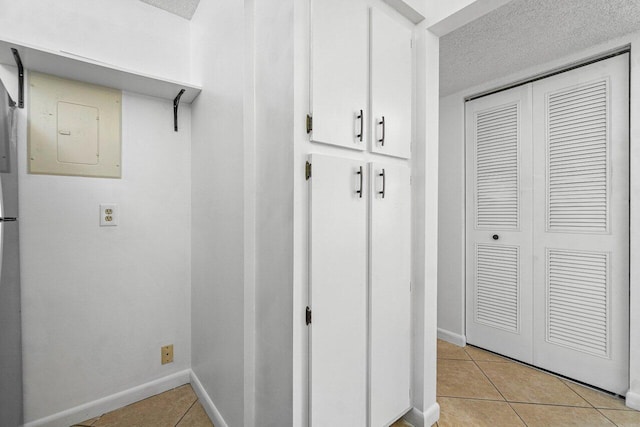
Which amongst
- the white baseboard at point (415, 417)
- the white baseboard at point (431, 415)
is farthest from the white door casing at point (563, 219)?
the white baseboard at point (415, 417)

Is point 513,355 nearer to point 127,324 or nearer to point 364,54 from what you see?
point 364,54

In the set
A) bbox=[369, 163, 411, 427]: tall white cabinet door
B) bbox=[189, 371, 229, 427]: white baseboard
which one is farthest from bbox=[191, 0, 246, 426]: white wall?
bbox=[369, 163, 411, 427]: tall white cabinet door

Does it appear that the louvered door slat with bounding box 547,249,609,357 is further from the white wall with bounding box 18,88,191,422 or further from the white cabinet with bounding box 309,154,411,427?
the white wall with bounding box 18,88,191,422

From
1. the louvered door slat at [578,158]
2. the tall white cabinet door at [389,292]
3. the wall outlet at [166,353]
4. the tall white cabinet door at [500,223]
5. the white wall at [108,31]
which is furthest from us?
the tall white cabinet door at [500,223]

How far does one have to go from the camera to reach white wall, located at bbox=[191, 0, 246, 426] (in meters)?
1.44

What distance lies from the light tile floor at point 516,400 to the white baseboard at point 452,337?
12.7 inches

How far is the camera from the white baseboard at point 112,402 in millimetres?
1597

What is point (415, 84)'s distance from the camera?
66.0 inches

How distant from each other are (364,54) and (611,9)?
1549 millimetres

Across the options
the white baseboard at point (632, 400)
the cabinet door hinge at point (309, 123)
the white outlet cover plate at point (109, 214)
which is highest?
the cabinet door hinge at point (309, 123)

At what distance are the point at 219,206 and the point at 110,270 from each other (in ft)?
2.65

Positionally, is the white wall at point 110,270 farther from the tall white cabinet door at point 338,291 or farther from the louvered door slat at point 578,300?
the louvered door slat at point 578,300

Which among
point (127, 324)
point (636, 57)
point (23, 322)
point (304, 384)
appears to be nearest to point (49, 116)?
point (23, 322)

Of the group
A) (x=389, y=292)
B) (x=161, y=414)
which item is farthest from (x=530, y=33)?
(x=161, y=414)
